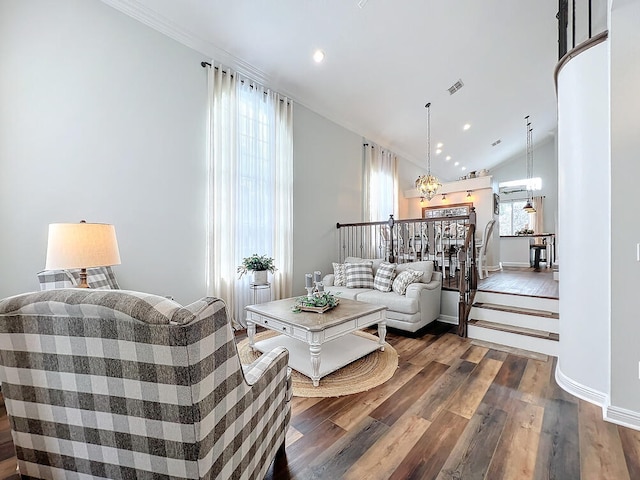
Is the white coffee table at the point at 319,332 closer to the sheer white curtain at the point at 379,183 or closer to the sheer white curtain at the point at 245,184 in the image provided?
the sheer white curtain at the point at 245,184

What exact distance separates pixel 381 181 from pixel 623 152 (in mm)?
4992

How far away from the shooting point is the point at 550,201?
393 inches

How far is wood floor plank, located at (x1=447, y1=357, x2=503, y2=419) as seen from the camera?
2.13 metres

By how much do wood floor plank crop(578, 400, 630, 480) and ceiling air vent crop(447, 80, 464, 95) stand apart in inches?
205

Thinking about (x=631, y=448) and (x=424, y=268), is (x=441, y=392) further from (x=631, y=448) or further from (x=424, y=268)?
(x=424, y=268)

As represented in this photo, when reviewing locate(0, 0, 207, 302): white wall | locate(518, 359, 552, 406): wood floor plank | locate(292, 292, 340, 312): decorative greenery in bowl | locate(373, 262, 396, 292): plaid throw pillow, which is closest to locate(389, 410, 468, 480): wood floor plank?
locate(518, 359, 552, 406): wood floor plank

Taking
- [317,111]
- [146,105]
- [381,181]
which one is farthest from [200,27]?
[381,181]

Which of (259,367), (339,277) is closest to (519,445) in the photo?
(259,367)

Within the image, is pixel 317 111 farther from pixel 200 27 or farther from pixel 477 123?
pixel 477 123

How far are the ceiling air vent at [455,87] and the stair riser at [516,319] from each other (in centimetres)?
407

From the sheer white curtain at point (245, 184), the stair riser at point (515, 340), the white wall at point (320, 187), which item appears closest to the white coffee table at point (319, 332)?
the sheer white curtain at point (245, 184)

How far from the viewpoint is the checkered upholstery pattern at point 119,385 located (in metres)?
0.82

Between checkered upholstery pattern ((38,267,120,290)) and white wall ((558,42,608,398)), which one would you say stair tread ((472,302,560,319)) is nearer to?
white wall ((558,42,608,398))

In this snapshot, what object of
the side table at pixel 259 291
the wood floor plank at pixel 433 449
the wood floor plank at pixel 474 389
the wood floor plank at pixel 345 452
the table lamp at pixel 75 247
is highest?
the table lamp at pixel 75 247
